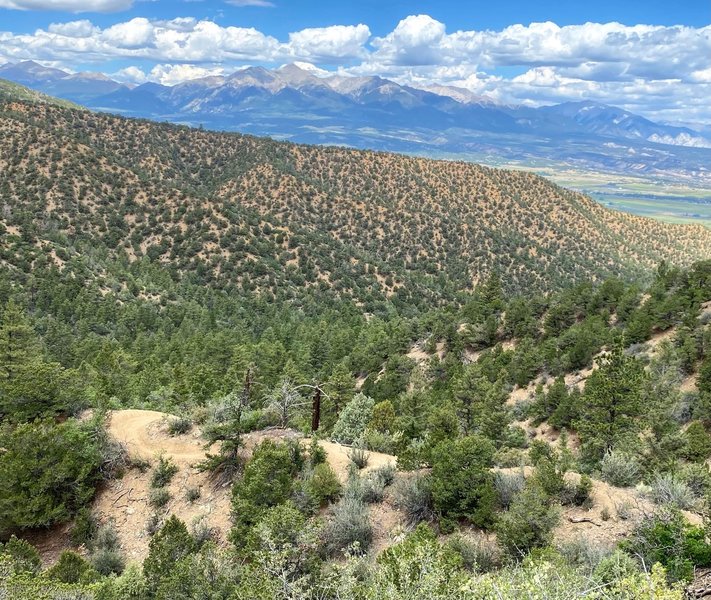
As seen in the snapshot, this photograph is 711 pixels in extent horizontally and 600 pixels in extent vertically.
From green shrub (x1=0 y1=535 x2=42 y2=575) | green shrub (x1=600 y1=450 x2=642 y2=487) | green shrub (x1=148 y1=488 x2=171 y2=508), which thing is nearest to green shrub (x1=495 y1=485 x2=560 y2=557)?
green shrub (x1=600 y1=450 x2=642 y2=487)

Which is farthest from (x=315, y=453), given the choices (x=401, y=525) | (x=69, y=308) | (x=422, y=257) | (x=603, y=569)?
(x=422, y=257)

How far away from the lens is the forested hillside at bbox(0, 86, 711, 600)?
12.9 metres

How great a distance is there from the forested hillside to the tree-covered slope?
0.72 metres

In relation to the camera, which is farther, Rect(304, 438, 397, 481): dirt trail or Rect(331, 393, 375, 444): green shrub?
Rect(331, 393, 375, 444): green shrub

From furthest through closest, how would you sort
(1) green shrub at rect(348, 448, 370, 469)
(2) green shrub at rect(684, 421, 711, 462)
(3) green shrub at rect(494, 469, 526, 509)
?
(2) green shrub at rect(684, 421, 711, 462) → (1) green shrub at rect(348, 448, 370, 469) → (3) green shrub at rect(494, 469, 526, 509)

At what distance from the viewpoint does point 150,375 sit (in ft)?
137

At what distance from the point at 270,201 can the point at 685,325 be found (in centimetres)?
9737

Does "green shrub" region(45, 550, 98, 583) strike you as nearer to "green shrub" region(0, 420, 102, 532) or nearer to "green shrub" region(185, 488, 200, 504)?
"green shrub" region(0, 420, 102, 532)

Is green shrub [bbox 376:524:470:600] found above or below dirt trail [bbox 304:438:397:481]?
above

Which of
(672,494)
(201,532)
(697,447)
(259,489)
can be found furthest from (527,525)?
(697,447)

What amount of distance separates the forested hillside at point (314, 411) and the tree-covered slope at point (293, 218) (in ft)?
2.37

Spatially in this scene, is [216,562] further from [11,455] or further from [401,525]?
[11,455]

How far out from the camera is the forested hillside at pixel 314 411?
12.9 metres

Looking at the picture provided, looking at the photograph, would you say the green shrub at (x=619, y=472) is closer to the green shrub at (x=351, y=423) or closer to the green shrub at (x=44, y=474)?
the green shrub at (x=351, y=423)
